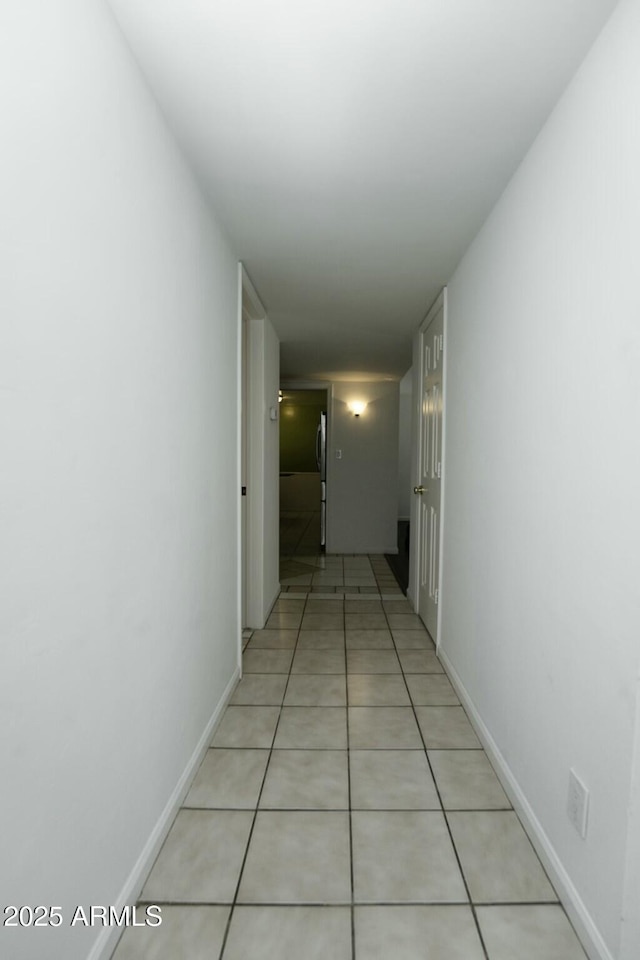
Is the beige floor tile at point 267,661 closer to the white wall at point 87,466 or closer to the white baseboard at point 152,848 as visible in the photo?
the white baseboard at point 152,848

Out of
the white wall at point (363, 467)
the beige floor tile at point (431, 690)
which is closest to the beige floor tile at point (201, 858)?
the beige floor tile at point (431, 690)

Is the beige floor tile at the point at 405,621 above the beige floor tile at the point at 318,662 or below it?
below

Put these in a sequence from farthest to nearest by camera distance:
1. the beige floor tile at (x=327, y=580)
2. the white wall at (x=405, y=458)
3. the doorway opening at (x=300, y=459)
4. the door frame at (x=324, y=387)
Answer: the doorway opening at (x=300, y=459) → the white wall at (x=405, y=458) → the door frame at (x=324, y=387) → the beige floor tile at (x=327, y=580)

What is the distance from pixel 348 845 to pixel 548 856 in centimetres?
60

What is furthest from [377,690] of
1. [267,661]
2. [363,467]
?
[363,467]

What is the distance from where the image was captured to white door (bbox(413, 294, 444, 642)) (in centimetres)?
349

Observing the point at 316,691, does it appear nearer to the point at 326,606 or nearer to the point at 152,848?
the point at 152,848

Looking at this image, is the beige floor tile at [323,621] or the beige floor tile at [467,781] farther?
the beige floor tile at [323,621]

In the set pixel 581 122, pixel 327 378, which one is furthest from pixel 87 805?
pixel 327 378

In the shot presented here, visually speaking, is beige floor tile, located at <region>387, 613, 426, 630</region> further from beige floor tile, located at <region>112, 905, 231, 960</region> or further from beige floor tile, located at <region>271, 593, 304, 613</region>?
beige floor tile, located at <region>112, 905, 231, 960</region>

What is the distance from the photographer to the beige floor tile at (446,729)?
2.29m

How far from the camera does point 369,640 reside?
11.9 ft

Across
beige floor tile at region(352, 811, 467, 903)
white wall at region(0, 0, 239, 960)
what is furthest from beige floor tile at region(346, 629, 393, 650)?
white wall at region(0, 0, 239, 960)

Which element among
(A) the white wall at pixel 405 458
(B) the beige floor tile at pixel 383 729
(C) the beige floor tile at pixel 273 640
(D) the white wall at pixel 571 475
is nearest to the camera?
(D) the white wall at pixel 571 475
